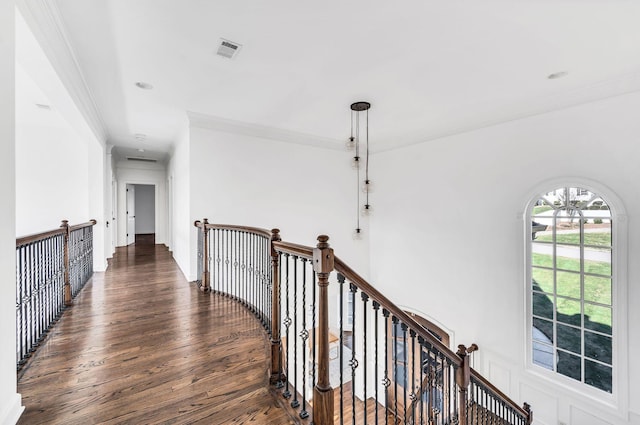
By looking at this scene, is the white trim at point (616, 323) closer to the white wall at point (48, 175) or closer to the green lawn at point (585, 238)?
the green lawn at point (585, 238)

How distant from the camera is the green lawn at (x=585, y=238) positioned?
370 centimetres

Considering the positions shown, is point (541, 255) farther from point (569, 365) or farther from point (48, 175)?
point (48, 175)

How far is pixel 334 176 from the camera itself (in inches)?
245

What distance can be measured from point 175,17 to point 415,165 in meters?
4.68

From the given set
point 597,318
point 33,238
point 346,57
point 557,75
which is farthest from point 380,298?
point 597,318

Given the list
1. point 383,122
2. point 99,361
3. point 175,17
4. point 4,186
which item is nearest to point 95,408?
point 99,361

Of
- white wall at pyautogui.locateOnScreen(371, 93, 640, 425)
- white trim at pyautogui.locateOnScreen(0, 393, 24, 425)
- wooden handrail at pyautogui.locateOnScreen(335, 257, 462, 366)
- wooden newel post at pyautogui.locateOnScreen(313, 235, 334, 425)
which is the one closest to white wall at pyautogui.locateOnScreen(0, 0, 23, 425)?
white trim at pyautogui.locateOnScreen(0, 393, 24, 425)

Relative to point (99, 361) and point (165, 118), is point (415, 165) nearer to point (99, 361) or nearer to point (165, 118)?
point (165, 118)

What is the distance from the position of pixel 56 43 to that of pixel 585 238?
627 cm

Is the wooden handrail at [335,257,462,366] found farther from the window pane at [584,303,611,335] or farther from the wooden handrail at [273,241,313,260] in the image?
the window pane at [584,303,611,335]

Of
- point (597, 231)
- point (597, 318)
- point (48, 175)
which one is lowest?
point (597, 318)

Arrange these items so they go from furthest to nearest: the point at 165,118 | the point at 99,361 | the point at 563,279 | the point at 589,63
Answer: the point at 165,118
the point at 563,279
the point at 589,63
the point at 99,361

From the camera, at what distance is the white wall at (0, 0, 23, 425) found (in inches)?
55.3

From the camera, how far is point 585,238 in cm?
388
